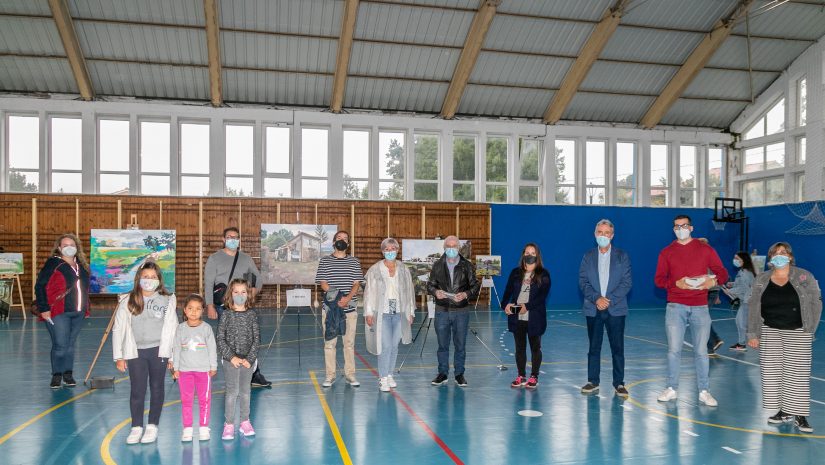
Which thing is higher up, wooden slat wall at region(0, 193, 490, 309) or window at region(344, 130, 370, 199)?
window at region(344, 130, 370, 199)

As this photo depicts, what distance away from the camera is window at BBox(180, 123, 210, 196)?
66.0 ft

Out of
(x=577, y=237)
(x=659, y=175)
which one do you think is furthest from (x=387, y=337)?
(x=659, y=175)

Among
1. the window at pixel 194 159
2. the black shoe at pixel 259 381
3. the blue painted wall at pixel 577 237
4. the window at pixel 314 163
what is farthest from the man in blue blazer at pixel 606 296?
the window at pixel 194 159

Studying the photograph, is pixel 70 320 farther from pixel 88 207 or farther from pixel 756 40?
pixel 756 40

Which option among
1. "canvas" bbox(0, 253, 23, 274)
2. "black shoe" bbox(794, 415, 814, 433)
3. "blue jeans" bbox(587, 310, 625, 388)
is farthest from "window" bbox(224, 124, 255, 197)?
"black shoe" bbox(794, 415, 814, 433)

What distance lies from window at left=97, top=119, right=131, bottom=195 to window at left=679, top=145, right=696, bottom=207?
2008cm

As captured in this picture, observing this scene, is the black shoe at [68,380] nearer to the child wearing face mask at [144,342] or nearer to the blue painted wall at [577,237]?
the child wearing face mask at [144,342]

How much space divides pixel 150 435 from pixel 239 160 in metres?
15.9

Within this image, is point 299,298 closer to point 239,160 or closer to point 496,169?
point 239,160

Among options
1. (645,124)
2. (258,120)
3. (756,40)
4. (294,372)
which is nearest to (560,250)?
(645,124)

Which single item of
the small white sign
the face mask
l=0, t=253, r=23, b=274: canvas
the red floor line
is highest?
the face mask

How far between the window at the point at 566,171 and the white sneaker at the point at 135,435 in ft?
63.1

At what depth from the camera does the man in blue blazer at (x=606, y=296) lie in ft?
24.0

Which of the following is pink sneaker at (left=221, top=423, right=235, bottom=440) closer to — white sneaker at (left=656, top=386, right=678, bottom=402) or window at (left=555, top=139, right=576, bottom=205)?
white sneaker at (left=656, top=386, right=678, bottom=402)
